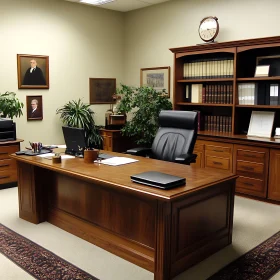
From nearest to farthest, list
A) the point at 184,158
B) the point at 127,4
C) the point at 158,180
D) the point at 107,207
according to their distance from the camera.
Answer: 1. the point at 158,180
2. the point at 107,207
3. the point at 184,158
4. the point at 127,4

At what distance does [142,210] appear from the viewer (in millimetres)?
2629

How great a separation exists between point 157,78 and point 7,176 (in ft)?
9.71

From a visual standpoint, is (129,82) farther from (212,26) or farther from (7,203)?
(7,203)

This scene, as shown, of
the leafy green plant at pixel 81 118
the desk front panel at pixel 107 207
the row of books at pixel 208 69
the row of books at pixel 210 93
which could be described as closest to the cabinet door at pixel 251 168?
the row of books at pixel 210 93

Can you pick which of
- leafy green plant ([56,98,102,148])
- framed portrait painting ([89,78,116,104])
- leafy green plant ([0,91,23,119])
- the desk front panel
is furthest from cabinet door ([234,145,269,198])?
leafy green plant ([0,91,23,119])

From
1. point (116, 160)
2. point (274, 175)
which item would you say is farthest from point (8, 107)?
point (274, 175)

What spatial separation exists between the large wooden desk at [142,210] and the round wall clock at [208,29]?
2.52m

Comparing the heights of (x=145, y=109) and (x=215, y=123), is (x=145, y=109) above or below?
above

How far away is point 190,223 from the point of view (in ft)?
8.57

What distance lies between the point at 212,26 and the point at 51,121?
9.80 feet

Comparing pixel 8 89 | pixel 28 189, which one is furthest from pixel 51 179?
pixel 8 89

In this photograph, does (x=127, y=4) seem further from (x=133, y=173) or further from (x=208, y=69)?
(x=133, y=173)

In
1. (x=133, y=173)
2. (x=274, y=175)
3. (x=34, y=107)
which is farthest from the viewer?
(x=34, y=107)

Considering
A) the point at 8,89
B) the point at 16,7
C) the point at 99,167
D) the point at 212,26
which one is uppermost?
the point at 16,7
